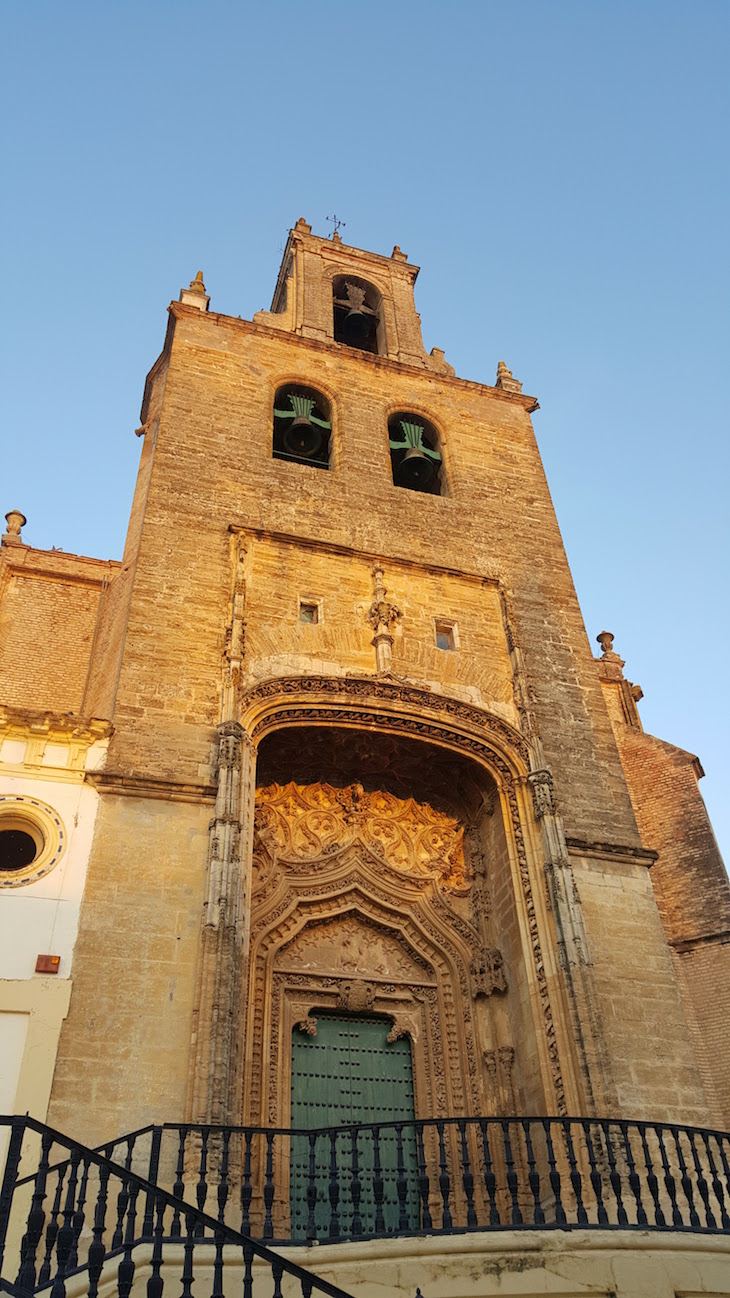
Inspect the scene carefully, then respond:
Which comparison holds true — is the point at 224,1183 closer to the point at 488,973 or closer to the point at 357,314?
the point at 488,973

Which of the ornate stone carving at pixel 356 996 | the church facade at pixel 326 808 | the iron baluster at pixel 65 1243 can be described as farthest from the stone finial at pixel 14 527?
the iron baluster at pixel 65 1243

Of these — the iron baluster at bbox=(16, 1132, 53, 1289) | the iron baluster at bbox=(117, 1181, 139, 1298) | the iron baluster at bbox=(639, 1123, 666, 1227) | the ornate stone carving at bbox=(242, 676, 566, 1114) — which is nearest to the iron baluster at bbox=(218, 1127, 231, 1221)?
the iron baluster at bbox=(117, 1181, 139, 1298)

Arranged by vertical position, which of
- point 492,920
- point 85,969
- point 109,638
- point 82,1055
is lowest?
point 82,1055

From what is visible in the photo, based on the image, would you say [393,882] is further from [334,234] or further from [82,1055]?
[334,234]

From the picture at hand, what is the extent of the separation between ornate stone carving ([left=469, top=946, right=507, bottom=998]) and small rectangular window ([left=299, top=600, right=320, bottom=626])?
4.21m

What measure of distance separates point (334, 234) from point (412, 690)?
1277 centimetres

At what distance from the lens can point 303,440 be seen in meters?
15.9

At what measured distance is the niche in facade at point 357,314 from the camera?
19.7 metres

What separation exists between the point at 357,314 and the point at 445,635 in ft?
28.4

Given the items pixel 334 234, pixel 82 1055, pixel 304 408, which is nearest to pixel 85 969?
pixel 82 1055

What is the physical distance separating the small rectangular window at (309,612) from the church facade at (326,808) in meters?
0.05

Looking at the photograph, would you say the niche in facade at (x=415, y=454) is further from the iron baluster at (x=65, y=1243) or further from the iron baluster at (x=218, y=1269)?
the iron baluster at (x=218, y=1269)

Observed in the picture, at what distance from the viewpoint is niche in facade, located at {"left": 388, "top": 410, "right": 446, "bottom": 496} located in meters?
16.1

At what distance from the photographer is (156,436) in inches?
555
